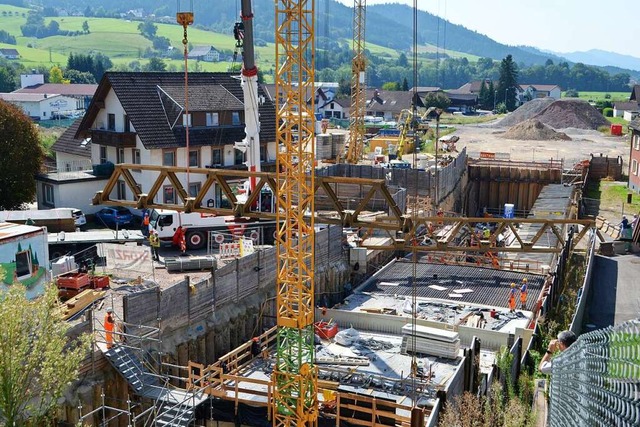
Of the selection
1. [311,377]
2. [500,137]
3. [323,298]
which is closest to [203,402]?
[311,377]

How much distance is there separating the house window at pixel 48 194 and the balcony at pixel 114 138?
428 cm

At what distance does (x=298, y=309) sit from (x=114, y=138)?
23.0m

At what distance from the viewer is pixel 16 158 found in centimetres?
4069

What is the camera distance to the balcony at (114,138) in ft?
140

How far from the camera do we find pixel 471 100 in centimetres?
15812

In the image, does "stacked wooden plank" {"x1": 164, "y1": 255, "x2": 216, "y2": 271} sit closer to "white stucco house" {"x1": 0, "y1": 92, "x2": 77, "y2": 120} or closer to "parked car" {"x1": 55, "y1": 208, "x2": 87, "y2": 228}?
"parked car" {"x1": 55, "y1": 208, "x2": 87, "y2": 228}

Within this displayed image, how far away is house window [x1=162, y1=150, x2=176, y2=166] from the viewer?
4310 centimetres

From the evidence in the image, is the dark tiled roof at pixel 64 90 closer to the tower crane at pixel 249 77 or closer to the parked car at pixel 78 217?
the parked car at pixel 78 217

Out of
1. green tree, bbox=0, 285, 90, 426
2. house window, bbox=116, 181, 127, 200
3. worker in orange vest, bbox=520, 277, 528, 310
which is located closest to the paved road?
worker in orange vest, bbox=520, 277, 528, 310

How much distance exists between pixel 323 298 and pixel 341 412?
10.7 meters

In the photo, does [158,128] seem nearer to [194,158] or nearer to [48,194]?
[194,158]

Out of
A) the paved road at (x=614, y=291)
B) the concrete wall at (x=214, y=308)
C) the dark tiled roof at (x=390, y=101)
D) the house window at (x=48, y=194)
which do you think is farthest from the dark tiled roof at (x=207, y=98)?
the dark tiled roof at (x=390, y=101)

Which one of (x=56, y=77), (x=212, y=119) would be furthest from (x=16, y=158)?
(x=56, y=77)

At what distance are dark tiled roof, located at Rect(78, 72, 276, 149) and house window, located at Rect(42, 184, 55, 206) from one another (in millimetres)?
5307
